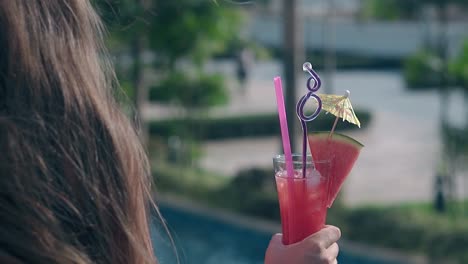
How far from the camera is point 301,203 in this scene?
1.49 m

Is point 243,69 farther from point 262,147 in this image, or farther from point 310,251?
Answer: point 310,251

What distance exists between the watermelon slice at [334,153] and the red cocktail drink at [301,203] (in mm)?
15

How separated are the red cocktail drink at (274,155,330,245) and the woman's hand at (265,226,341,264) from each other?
0.07 feet

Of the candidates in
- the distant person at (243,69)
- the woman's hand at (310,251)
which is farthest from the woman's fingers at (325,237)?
the distant person at (243,69)

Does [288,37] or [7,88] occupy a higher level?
[7,88]

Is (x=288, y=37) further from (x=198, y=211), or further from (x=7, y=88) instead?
(x=7, y=88)

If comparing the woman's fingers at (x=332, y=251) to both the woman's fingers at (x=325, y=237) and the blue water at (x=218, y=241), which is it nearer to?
the woman's fingers at (x=325, y=237)

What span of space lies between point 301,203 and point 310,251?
8cm

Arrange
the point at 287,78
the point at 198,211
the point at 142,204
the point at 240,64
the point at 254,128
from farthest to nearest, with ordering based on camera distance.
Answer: the point at 240,64 → the point at 254,128 → the point at 198,211 → the point at 287,78 → the point at 142,204

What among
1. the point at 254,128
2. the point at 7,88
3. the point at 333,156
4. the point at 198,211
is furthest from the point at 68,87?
the point at 254,128

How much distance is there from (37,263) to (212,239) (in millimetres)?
8890

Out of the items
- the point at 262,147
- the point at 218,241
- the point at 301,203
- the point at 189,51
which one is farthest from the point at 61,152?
the point at 262,147

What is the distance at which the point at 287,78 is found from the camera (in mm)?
9484

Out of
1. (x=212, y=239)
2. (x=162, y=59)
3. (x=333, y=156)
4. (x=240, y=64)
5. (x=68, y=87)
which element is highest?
(x=68, y=87)
